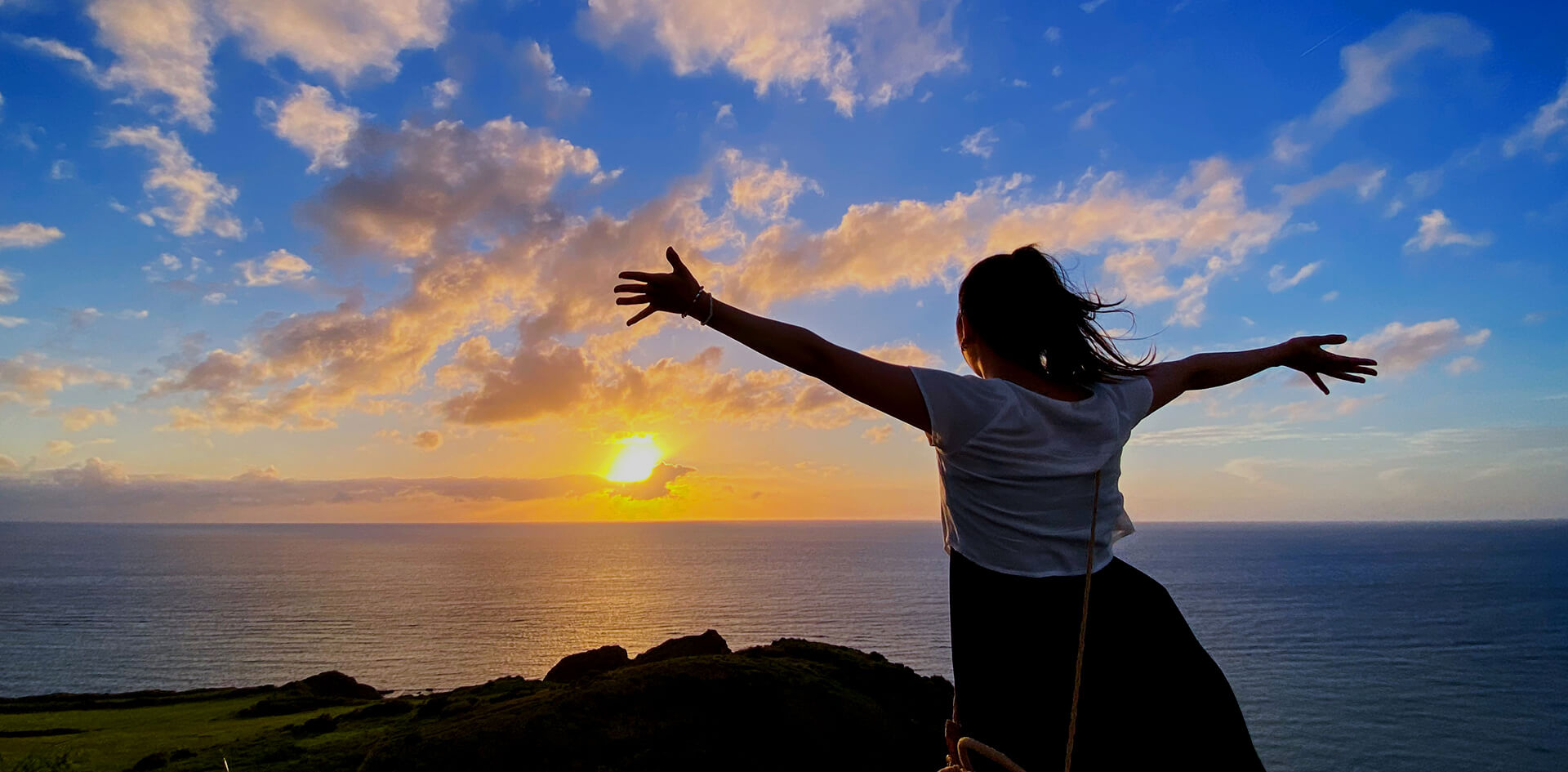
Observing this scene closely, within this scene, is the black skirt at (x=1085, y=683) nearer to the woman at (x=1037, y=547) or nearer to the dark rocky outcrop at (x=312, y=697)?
the woman at (x=1037, y=547)

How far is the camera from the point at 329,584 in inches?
4980

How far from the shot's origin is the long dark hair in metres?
2.07

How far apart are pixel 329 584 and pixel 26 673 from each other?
212ft

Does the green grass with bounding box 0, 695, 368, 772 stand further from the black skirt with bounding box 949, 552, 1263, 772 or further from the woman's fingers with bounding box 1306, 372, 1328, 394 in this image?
the woman's fingers with bounding box 1306, 372, 1328, 394

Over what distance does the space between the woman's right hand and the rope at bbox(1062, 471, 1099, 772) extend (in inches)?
56.4

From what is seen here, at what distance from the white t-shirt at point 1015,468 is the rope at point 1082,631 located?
2 centimetres

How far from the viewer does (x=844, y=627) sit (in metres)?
74.8

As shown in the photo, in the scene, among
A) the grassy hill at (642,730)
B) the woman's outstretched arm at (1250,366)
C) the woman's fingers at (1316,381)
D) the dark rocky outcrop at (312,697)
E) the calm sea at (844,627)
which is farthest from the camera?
the calm sea at (844,627)

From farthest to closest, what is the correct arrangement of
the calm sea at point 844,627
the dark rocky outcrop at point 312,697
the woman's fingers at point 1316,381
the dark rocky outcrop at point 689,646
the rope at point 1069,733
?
the calm sea at point 844,627, the dark rocky outcrop at point 312,697, the dark rocky outcrop at point 689,646, the woman's fingers at point 1316,381, the rope at point 1069,733

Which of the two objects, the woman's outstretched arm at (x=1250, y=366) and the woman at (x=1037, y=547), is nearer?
the woman at (x=1037, y=547)

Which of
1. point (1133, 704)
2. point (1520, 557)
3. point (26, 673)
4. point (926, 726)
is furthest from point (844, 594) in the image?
point (1520, 557)

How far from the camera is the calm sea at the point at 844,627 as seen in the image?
45.7 metres

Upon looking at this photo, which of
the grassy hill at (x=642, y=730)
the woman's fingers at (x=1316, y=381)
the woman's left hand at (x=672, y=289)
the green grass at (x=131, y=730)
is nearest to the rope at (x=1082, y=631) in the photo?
the woman's left hand at (x=672, y=289)

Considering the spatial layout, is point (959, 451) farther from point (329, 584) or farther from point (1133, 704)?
point (329, 584)
